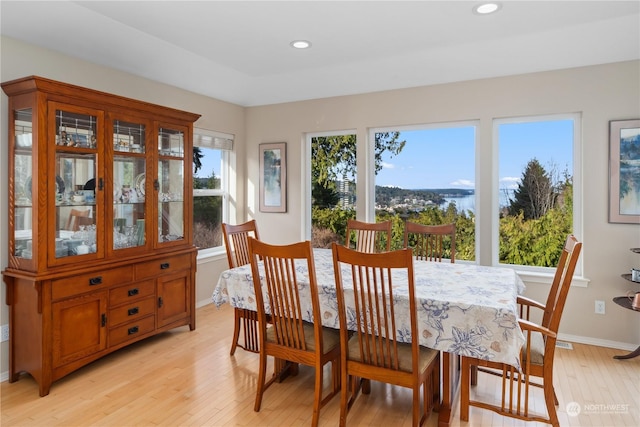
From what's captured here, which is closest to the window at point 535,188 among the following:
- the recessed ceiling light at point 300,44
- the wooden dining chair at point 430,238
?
the wooden dining chair at point 430,238

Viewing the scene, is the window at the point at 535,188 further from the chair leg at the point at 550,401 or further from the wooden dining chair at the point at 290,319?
the wooden dining chair at the point at 290,319

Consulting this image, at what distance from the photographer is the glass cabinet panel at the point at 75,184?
108 inches

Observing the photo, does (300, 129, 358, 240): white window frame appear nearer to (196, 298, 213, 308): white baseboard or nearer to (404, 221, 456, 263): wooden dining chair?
(196, 298, 213, 308): white baseboard

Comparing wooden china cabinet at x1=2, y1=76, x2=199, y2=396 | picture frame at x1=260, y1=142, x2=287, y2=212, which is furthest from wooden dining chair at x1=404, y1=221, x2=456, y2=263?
wooden china cabinet at x1=2, y1=76, x2=199, y2=396

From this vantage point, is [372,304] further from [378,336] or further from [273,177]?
[273,177]

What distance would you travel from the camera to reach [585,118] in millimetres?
3453

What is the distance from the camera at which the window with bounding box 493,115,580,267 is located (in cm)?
365

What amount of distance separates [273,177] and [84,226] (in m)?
2.45

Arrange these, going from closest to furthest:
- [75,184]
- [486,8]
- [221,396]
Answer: [221,396] < [486,8] < [75,184]

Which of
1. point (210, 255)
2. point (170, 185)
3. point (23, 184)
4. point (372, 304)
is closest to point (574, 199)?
point (372, 304)

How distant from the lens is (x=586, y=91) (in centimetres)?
344

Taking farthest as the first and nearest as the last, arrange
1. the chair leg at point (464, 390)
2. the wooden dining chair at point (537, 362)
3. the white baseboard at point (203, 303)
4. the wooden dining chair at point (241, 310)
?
the white baseboard at point (203, 303) < the wooden dining chair at point (241, 310) < the chair leg at point (464, 390) < the wooden dining chair at point (537, 362)

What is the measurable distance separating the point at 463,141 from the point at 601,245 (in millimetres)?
1544

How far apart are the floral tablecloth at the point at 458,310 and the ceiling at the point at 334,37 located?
6.14 ft
